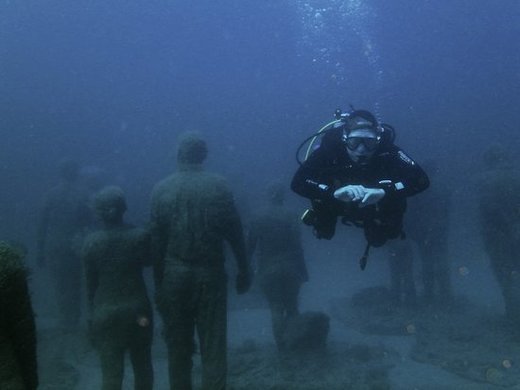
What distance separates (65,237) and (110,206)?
417cm

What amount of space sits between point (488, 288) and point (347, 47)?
562 feet

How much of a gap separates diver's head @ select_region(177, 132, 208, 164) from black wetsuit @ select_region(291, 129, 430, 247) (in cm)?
119

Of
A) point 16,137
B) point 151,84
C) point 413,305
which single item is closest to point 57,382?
point 413,305

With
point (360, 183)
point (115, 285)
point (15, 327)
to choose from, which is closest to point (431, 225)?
point (360, 183)

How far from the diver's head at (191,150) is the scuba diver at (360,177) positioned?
1187 millimetres

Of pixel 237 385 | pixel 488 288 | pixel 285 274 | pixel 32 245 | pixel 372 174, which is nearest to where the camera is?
pixel 372 174

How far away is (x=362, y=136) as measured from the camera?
16.4ft

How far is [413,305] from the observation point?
10.8 meters

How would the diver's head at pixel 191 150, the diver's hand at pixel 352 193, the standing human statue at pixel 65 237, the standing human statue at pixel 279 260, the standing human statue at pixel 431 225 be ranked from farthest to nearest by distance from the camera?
the standing human statue at pixel 431 225 → the standing human statue at pixel 65 237 → the standing human statue at pixel 279 260 → the diver's head at pixel 191 150 → the diver's hand at pixel 352 193

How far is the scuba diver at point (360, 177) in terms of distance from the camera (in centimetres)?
505

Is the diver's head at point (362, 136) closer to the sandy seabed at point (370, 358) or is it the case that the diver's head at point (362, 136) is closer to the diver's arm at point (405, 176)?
the diver's arm at point (405, 176)

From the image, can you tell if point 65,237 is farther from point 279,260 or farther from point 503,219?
point 503,219

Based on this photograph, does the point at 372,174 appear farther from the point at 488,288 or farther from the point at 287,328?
the point at 488,288

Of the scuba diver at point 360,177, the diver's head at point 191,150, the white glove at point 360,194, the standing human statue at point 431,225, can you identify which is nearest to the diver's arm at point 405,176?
the scuba diver at point 360,177
